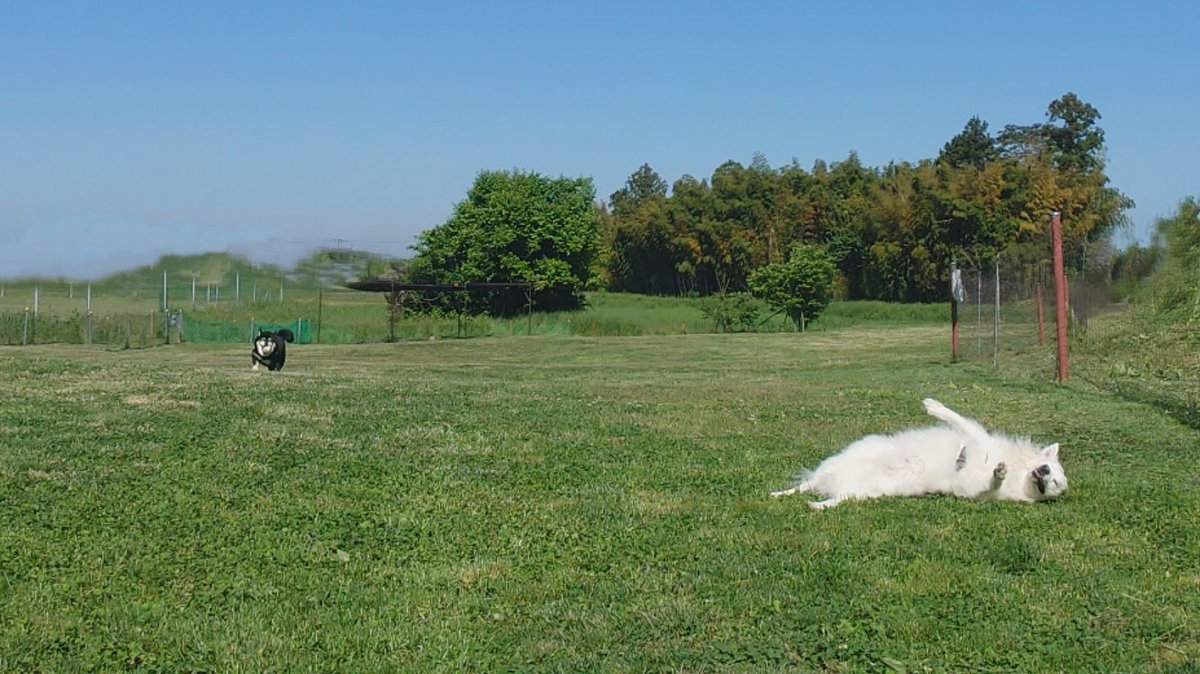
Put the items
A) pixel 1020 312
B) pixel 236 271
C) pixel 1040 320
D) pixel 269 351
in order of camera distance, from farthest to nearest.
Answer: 1. pixel 236 271
2. pixel 1020 312
3. pixel 1040 320
4. pixel 269 351

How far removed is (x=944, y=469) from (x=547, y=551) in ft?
10.6

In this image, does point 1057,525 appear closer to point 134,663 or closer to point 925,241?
point 134,663

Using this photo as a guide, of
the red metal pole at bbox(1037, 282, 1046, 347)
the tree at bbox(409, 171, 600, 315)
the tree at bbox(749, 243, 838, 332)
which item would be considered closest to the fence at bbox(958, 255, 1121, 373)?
the red metal pole at bbox(1037, 282, 1046, 347)

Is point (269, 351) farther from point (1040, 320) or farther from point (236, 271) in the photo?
point (236, 271)

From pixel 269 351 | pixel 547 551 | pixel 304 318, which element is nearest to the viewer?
pixel 547 551

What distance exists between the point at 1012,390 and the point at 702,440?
7.75 meters

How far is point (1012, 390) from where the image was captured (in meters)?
17.0

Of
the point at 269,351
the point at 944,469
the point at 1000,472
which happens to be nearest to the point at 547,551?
the point at 944,469

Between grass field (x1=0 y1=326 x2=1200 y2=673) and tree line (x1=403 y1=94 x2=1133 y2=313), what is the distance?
4849cm

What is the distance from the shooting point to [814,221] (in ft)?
280

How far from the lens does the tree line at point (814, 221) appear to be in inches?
2601

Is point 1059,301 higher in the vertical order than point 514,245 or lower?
lower

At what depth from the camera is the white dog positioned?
783 cm

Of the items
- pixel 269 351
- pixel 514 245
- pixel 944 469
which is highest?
pixel 514 245
